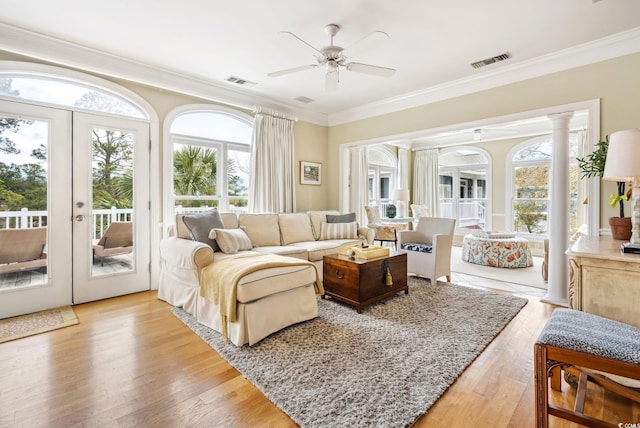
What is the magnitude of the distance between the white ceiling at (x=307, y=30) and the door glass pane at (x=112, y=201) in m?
0.80

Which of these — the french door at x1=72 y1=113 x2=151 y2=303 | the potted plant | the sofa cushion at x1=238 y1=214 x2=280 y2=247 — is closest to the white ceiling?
the french door at x1=72 y1=113 x2=151 y2=303

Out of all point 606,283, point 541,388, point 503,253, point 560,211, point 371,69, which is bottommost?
point 541,388

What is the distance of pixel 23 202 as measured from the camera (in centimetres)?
297

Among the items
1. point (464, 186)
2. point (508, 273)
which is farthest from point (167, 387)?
point (464, 186)

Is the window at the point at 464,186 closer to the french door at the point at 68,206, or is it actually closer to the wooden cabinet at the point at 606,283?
the wooden cabinet at the point at 606,283

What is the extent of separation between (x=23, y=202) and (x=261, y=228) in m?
2.38

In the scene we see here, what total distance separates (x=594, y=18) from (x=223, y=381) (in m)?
4.06

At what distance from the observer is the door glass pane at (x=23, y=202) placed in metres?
2.88

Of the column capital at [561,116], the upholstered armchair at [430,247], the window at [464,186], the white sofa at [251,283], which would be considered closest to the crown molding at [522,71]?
the column capital at [561,116]

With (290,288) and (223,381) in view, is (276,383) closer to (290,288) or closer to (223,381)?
(223,381)

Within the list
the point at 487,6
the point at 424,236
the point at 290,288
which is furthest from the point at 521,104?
the point at 290,288

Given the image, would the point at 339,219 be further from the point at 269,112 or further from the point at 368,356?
the point at 368,356

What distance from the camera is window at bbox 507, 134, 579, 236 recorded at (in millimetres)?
6324

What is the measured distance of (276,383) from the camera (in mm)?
1863
